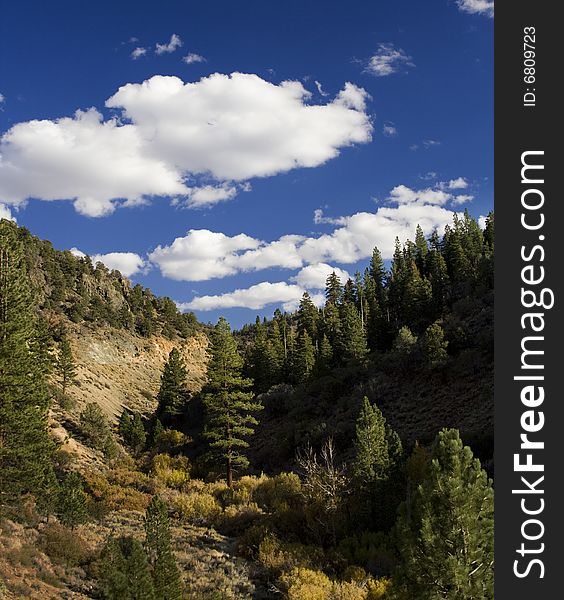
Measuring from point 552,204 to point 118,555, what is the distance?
16.3m

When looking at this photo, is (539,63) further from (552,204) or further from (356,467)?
(356,467)

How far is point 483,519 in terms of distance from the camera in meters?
15.1

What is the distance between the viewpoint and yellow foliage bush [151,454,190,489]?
41188mm

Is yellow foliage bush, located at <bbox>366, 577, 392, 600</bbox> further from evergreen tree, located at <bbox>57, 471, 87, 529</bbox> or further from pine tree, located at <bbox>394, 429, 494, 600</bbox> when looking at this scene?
evergreen tree, located at <bbox>57, 471, 87, 529</bbox>

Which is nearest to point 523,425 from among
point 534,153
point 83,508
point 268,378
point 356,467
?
point 534,153

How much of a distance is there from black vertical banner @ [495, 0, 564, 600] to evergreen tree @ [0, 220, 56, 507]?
24094 mm

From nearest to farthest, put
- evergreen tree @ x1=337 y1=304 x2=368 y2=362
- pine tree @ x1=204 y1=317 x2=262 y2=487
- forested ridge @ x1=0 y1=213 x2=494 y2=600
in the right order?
forested ridge @ x1=0 y1=213 x2=494 y2=600 → pine tree @ x1=204 y1=317 x2=262 y2=487 → evergreen tree @ x1=337 y1=304 x2=368 y2=362

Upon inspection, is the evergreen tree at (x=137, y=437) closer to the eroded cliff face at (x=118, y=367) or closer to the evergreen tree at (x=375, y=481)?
the eroded cliff face at (x=118, y=367)

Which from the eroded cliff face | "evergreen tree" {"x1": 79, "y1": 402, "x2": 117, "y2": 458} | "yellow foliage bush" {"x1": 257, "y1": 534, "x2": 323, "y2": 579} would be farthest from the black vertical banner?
the eroded cliff face

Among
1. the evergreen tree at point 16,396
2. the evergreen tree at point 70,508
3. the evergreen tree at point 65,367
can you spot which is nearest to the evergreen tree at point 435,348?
the evergreen tree at point 70,508

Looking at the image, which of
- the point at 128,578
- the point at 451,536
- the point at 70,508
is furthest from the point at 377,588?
the point at 70,508

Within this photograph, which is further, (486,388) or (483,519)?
(486,388)

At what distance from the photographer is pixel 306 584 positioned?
21141 mm

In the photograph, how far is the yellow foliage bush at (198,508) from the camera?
3259cm
